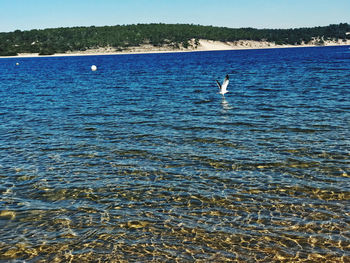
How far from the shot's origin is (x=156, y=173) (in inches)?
486

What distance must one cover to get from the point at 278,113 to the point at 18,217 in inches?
682

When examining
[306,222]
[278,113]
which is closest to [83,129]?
[278,113]

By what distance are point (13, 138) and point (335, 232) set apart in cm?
1560

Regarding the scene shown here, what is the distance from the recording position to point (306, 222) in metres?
8.69

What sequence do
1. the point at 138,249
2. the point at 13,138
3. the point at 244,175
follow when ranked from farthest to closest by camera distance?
the point at 13,138
the point at 244,175
the point at 138,249

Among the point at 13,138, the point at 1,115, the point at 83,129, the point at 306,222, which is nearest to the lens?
the point at 306,222

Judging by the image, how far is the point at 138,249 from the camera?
307 inches

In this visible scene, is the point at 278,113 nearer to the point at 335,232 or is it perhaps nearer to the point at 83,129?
the point at 83,129

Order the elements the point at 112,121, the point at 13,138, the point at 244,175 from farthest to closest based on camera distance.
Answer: the point at 112,121 → the point at 13,138 → the point at 244,175

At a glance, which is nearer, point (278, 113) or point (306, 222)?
point (306, 222)

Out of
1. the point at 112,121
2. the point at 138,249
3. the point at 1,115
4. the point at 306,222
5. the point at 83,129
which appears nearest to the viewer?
the point at 138,249

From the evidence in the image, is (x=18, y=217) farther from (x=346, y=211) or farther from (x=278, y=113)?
(x=278, y=113)

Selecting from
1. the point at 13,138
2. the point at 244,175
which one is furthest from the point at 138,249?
the point at 13,138

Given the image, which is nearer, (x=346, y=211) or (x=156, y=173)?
(x=346, y=211)
